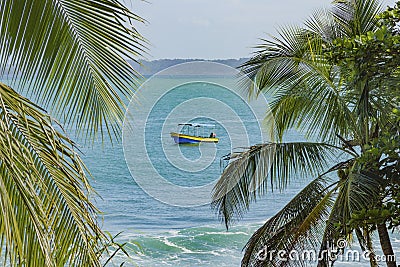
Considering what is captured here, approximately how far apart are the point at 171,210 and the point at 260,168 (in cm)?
1900

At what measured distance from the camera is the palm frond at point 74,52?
1863 mm

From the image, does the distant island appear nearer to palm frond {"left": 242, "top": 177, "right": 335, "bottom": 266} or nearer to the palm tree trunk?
palm frond {"left": 242, "top": 177, "right": 335, "bottom": 266}

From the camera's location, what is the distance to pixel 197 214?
74.7 ft

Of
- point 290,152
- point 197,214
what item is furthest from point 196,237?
point 290,152

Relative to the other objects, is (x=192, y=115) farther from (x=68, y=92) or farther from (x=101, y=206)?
(x=68, y=92)

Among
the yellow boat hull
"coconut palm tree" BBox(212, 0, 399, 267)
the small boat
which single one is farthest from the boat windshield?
"coconut palm tree" BBox(212, 0, 399, 267)

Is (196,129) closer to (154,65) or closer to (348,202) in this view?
(154,65)

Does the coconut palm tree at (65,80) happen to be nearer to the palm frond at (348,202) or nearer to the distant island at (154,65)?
the distant island at (154,65)

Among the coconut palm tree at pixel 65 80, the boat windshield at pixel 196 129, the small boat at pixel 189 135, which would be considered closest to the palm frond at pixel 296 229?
the coconut palm tree at pixel 65 80

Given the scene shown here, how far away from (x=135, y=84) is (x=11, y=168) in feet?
2.26

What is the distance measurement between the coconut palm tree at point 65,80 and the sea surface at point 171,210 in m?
11.0

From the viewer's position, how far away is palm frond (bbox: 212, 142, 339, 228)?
A: 488 cm

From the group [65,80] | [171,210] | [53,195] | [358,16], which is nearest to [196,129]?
[171,210]

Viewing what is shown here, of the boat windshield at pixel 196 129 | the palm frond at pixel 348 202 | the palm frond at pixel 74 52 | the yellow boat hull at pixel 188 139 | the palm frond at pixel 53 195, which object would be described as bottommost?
the yellow boat hull at pixel 188 139
